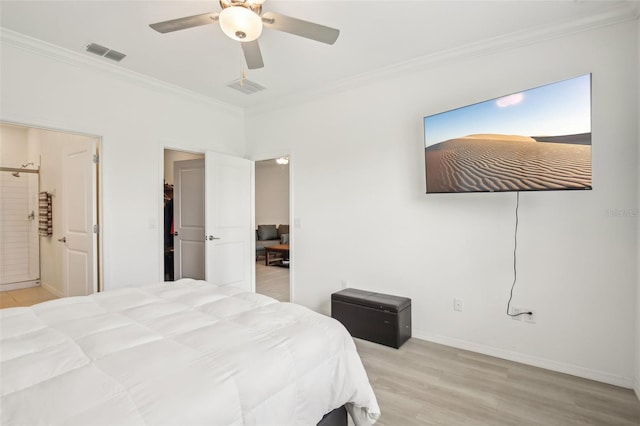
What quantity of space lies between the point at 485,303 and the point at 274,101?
3323 millimetres

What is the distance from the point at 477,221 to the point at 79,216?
4.01 m

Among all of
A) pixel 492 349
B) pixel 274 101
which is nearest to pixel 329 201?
pixel 274 101

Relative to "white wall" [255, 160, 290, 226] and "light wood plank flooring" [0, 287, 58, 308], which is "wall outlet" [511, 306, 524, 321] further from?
"white wall" [255, 160, 290, 226]

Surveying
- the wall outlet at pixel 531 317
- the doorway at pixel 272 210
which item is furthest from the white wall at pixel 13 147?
the wall outlet at pixel 531 317

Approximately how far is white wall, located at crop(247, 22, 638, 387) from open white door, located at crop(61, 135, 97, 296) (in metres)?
2.14

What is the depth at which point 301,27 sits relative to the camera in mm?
1967

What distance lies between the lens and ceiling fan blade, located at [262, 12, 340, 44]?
191 centimetres

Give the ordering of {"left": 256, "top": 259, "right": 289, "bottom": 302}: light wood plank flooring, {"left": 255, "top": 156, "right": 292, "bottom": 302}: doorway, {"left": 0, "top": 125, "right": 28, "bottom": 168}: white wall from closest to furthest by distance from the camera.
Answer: {"left": 256, "top": 259, "right": 289, "bottom": 302}: light wood plank flooring < {"left": 0, "top": 125, "right": 28, "bottom": 168}: white wall < {"left": 255, "top": 156, "right": 292, "bottom": 302}: doorway

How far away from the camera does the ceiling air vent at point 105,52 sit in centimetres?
280

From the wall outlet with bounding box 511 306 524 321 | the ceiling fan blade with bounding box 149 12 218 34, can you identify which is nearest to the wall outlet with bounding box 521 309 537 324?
the wall outlet with bounding box 511 306 524 321

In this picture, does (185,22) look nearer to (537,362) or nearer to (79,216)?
(79,216)

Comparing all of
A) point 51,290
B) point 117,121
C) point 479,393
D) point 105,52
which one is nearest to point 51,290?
point 51,290

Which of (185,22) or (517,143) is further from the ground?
(185,22)

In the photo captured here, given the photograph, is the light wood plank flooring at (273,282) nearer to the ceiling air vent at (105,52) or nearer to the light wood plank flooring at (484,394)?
the light wood plank flooring at (484,394)
